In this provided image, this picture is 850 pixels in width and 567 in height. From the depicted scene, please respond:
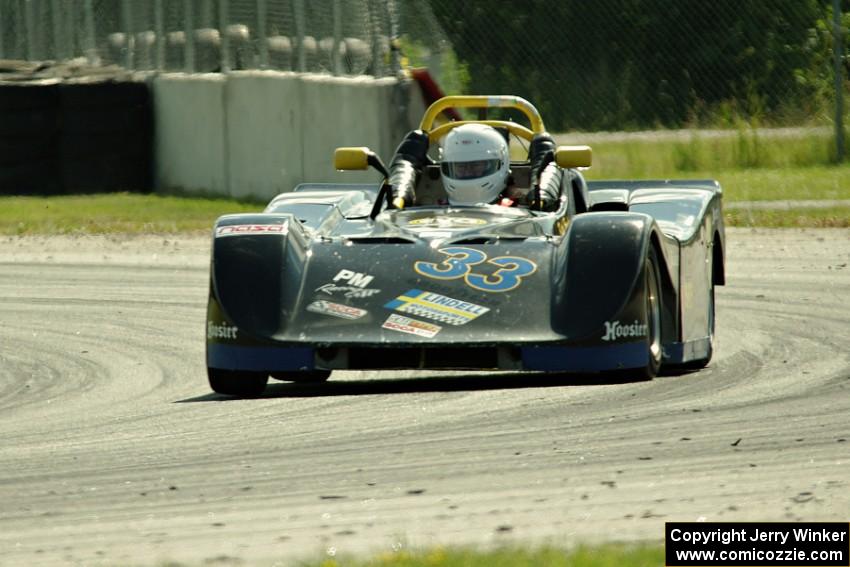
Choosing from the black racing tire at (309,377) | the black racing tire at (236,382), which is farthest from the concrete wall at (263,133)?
the black racing tire at (236,382)

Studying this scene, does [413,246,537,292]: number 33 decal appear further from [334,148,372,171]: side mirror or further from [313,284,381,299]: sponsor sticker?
[334,148,372,171]: side mirror

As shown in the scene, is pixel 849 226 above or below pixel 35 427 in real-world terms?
below

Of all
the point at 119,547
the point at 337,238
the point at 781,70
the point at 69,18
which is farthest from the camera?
the point at 69,18

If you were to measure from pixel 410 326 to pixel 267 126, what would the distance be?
40.5ft

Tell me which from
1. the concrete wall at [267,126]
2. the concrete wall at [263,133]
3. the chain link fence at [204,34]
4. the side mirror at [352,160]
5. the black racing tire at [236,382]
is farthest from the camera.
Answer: the concrete wall at [263,133]

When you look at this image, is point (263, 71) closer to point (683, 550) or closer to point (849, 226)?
point (849, 226)

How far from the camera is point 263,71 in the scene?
1969 cm

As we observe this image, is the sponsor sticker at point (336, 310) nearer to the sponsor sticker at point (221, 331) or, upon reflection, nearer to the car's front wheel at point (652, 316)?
the sponsor sticker at point (221, 331)

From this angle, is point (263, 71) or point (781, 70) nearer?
point (263, 71)

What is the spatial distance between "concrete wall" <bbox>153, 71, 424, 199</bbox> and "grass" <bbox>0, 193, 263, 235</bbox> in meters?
0.53

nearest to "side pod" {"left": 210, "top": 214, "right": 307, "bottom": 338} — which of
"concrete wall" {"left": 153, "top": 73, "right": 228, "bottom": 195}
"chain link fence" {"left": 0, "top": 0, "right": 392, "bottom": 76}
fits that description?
"chain link fence" {"left": 0, "top": 0, "right": 392, "bottom": 76}

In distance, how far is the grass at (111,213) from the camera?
56.0ft

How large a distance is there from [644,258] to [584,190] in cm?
223

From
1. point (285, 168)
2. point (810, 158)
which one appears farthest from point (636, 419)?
point (810, 158)
